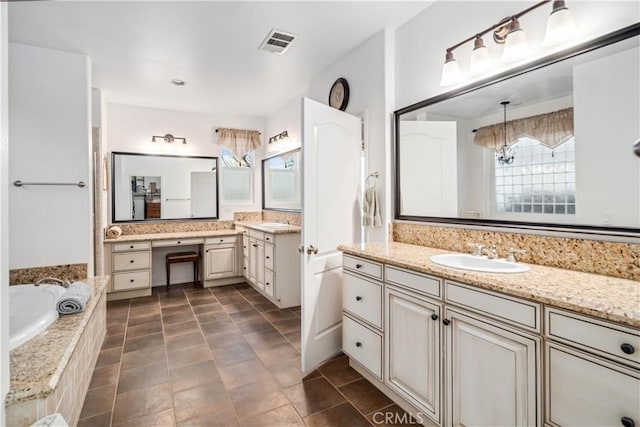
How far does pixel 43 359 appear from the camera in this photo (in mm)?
1492

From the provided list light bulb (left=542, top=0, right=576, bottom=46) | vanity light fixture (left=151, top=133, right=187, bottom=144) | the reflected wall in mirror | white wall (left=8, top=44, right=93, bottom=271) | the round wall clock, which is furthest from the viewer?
vanity light fixture (left=151, top=133, right=187, bottom=144)

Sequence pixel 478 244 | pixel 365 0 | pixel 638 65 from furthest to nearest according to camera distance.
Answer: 1. pixel 365 0
2. pixel 478 244
3. pixel 638 65

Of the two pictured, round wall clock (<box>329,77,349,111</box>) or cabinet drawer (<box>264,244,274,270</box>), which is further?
cabinet drawer (<box>264,244,274,270</box>)

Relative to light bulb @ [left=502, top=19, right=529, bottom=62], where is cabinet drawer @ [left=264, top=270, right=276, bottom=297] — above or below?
below

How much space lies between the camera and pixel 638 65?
1347 mm

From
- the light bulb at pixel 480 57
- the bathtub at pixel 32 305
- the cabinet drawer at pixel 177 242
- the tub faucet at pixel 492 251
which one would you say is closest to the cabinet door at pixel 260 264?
the cabinet drawer at pixel 177 242

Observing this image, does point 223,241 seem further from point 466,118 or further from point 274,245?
point 466,118

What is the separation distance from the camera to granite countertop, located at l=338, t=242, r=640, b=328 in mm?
1043

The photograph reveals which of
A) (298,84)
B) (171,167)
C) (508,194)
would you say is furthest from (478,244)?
(171,167)

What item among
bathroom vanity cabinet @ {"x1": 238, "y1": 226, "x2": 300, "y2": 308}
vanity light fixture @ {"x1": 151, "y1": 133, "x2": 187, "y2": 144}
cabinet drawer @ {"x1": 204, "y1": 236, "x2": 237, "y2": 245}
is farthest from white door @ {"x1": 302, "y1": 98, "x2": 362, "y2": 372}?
vanity light fixture @ {"x1": 151, "y1": 133, "x2": 187, "y2": 144}

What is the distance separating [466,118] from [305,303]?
1660mm

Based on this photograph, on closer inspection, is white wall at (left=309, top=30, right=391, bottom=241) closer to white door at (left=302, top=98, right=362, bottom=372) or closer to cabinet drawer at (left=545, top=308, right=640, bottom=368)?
white door at (left=302, top=98, right=362, bottom=372)

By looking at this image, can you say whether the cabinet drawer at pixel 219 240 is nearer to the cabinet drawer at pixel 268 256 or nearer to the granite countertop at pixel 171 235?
the granite countertop at pixel 171 235

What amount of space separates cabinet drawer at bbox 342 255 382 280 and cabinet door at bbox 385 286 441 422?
0.14m
